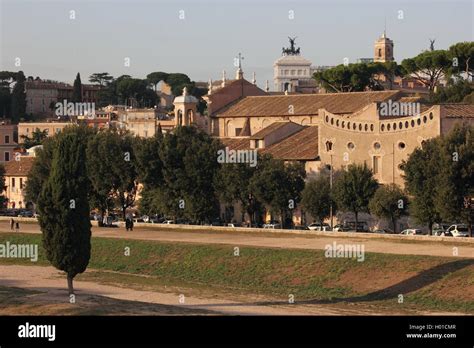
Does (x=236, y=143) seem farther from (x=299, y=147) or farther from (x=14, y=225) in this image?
(x=14, y=225)

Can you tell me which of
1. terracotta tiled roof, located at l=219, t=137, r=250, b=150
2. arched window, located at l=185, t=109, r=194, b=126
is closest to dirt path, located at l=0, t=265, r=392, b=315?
terracotta tiled roof, located at l=219, t=137, r=250, b=150

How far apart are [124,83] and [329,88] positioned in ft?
196

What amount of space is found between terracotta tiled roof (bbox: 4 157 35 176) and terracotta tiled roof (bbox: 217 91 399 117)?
14.5 metres

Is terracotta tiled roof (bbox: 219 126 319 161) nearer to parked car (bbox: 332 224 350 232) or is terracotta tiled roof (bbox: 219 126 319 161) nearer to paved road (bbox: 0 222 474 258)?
parked car (bbox: 332 224 350 232)

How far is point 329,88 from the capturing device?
4414 inches

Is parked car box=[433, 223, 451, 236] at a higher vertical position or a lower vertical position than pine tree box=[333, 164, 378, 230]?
lower

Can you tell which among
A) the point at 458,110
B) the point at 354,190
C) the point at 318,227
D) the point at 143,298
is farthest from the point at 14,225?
the point at 143,298

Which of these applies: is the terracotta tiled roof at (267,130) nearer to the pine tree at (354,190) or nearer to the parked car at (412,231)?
the pine tree at (354,190)

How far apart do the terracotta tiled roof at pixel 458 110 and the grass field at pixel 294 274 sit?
50.5 feet

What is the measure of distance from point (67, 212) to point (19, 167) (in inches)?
1961

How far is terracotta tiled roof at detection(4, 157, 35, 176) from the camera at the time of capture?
9861 cm
